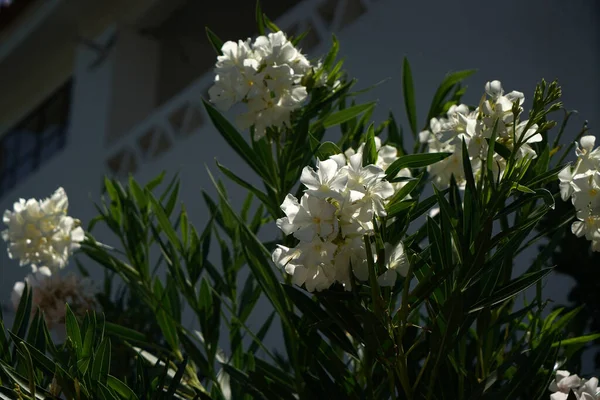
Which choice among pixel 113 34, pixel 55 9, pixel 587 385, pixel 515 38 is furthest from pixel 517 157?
pixel 55 9

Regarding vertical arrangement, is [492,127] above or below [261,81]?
below

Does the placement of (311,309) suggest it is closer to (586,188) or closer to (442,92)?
(586,188)

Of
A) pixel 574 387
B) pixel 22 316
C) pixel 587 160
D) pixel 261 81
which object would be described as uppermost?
pixel 261 81

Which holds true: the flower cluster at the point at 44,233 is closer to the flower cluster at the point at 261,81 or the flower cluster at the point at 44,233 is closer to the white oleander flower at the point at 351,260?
the flower cluster at the point at 261,81

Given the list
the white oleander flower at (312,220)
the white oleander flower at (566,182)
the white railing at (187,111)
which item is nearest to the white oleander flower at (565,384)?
the white oleander flower at (566,182)

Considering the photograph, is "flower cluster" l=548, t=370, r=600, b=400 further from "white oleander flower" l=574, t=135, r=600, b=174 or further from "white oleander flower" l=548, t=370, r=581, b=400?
"white oleander flower" l=574, t=135, r=600, b=174

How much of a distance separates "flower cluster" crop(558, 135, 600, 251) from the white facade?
1123 millimetres

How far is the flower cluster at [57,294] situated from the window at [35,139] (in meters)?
4.00

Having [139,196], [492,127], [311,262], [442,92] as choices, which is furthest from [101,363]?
[442,92]

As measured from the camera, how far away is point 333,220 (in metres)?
1.10

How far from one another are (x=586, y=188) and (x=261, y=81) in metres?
0.54

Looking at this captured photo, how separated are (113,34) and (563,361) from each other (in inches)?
157

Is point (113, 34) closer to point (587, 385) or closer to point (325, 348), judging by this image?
point (325, 348)

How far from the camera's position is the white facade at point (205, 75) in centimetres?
266
